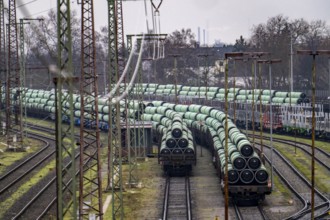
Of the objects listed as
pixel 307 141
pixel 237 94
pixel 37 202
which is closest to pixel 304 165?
pixel 307 141

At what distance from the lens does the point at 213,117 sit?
51469 mm

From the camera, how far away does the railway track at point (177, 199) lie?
28969 mm

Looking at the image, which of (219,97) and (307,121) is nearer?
(307,121)

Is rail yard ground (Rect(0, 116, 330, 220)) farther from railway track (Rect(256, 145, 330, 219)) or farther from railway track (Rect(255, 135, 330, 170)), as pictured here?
railway track (Rect(255, 135, 330, 170))

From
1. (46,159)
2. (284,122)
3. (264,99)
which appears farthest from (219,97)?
(46,159)

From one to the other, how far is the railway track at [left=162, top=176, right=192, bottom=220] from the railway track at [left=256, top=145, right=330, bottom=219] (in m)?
4.85

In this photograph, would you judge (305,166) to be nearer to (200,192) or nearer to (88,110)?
(200,192)

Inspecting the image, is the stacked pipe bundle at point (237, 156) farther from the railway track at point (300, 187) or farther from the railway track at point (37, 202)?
the railway track at point (37, 202)

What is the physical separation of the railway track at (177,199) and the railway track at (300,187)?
4850mm

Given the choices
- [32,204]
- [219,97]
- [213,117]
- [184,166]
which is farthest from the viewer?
[219,97]

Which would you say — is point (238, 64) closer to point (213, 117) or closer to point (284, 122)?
point (284, 122)

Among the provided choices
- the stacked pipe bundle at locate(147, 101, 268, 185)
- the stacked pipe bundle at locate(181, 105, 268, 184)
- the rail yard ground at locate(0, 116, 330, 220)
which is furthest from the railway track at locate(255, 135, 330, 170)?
the stacked pipe bundle at locate(181, 105, 268, 184)

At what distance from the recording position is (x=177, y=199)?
3253cm

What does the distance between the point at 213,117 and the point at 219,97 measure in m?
24.7
